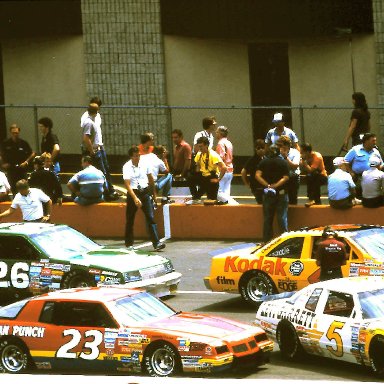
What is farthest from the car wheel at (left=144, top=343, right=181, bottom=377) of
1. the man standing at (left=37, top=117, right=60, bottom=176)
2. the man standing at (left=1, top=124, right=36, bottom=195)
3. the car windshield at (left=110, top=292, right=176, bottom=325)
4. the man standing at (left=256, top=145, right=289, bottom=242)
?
the man standing at (left=1, top=124, right=36, bottom=195)

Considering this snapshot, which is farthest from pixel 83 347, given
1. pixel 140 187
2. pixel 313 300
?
pixel 140 187

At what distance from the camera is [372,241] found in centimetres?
1917

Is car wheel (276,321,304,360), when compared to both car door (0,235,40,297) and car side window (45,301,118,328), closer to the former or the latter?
car side window (45,301,118,328)

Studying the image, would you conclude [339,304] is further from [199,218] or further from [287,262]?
[199,218]

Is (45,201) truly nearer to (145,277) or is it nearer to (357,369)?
(145,277)

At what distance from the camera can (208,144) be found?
25.1 m

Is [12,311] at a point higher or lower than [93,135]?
lower

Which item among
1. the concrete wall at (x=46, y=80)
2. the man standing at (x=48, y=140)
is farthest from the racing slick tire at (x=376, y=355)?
the concrete wall at (x=46, y=80)

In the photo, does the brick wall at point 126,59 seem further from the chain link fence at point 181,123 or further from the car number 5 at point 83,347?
the car number 5 at point 83,347

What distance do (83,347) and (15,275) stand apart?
4.54 metres

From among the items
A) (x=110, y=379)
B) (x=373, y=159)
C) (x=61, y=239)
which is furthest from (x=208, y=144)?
(x=110, y=379)

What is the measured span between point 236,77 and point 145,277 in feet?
40.9

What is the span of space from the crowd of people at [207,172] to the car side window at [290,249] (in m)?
3.57

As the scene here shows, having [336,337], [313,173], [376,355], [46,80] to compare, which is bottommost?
[376,355]
